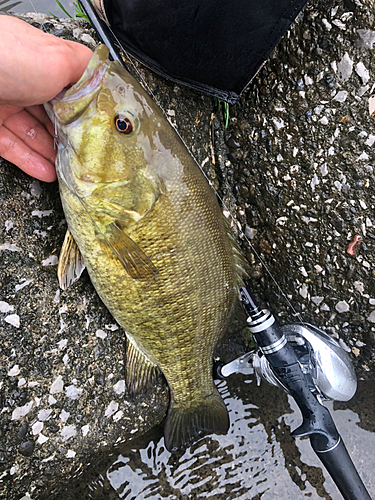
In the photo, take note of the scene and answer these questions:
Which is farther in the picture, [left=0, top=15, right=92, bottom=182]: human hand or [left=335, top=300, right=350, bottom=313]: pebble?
[left=335, top=300, right=350, bottom=313]: pebble

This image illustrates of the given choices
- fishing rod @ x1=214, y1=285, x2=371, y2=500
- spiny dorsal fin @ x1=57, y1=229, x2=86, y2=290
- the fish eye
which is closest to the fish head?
the fish eye

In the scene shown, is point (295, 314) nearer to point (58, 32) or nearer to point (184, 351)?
point (184, 351)

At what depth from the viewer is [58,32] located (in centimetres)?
204

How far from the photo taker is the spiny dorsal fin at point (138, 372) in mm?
2381

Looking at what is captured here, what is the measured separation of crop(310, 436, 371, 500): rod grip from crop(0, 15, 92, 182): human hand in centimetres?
208

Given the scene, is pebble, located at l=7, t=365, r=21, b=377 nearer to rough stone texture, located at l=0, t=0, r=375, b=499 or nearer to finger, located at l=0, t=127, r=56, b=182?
rough stone texture, located at l=0, t=0, r=375, b=499

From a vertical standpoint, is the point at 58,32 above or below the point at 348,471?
above

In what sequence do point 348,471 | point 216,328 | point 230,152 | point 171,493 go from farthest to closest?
1. point 230,152
2. point 171,493
3. point 216,328
4. point 348,471

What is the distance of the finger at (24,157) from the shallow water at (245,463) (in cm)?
180

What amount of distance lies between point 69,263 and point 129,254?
40 cm

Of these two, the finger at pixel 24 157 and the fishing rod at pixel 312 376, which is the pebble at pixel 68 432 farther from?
the finger at pixel 24 157

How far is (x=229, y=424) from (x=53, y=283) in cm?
148

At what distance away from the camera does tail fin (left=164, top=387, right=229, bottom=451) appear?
2.43m

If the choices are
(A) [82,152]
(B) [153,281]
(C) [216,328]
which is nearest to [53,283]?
(B) [153,281]
